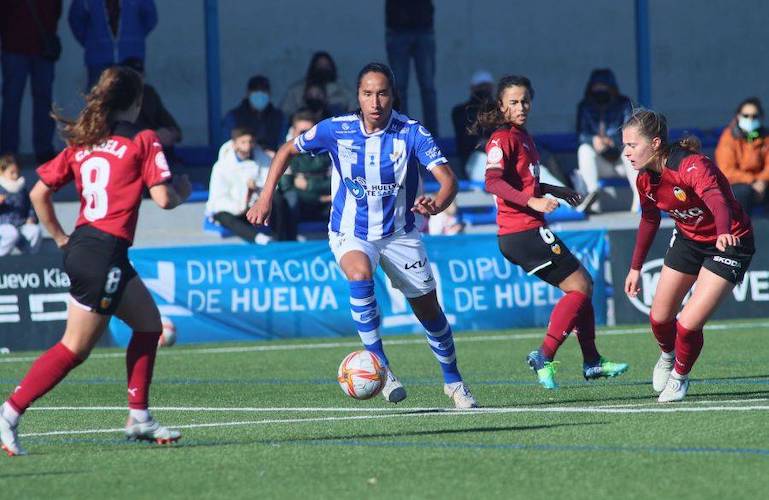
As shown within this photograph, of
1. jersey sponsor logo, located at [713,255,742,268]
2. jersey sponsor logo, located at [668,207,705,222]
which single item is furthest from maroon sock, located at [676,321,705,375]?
jersey sponsor logo, located at [668,207,705,222]

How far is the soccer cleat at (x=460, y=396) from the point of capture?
29.3 feet

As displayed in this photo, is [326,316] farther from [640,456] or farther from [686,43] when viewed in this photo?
[686,43]

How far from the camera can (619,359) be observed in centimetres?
1238

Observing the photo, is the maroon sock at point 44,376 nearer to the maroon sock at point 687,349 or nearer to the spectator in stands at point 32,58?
the maroon sock at point 687,349

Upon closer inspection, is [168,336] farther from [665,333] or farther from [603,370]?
[665,333]

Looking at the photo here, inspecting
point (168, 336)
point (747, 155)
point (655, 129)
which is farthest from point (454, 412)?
point (747, 155)

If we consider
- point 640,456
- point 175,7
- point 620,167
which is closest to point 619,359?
point 640,456

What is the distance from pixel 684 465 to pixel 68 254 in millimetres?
2933

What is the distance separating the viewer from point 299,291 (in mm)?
15812

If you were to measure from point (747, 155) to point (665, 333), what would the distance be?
9.91 m

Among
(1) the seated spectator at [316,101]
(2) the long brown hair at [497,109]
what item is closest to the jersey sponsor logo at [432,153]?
(2) the long brown hair at [497,109]

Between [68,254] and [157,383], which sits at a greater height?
[68,254]

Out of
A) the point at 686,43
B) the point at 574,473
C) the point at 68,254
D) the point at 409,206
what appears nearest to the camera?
the point at 574,473

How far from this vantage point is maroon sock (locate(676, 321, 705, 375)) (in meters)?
8.91
